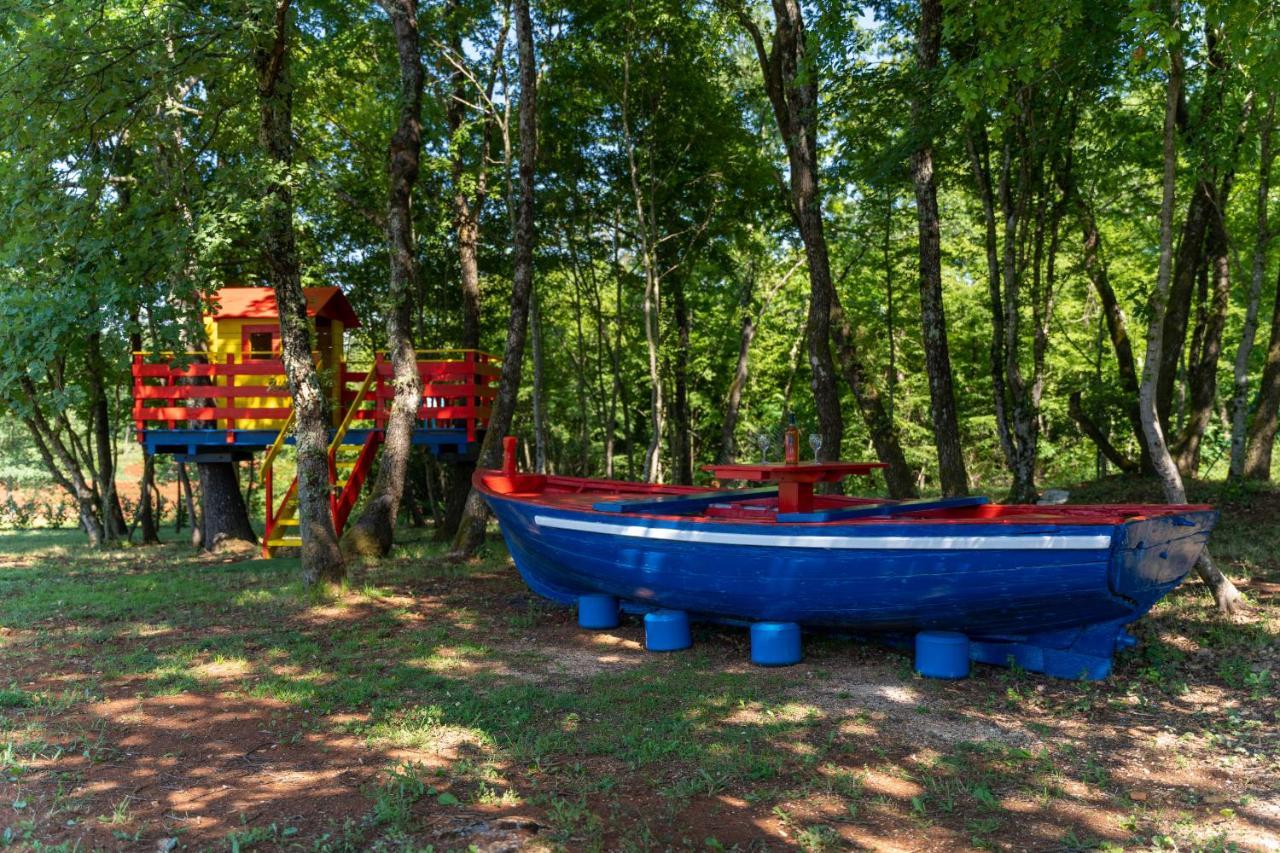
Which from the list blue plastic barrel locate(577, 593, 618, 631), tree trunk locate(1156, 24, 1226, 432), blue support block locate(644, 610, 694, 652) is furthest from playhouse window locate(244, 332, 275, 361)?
tree trunk locate(1156, 24, 1226, 432)

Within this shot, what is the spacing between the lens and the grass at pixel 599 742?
→ 389 centimetres

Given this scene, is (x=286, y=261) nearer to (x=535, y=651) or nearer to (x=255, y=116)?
(x=255, y=116)

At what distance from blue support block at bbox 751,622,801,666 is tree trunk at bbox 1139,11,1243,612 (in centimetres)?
337

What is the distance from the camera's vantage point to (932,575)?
234 inches

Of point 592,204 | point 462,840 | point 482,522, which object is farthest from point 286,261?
point 592,204

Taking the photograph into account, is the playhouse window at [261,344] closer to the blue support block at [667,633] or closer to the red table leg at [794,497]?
the blue support block at [667,633]

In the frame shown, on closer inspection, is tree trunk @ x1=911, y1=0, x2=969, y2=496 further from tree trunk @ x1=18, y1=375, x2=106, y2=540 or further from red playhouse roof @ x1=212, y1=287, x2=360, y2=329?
tree trunk @ x1=18, y1=375, x2=106, y2=540

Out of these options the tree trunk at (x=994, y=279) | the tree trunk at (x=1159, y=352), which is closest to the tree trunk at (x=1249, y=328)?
the tree trunk at (x=994, y=279)

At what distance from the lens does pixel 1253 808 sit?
4031mm

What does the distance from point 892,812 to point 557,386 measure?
23.5 metres

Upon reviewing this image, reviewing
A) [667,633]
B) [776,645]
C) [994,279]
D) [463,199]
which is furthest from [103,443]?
[994,279]

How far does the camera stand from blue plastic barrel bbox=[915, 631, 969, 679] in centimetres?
611

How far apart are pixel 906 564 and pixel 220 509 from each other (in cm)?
1324

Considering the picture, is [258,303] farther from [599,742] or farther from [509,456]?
[599,742]
